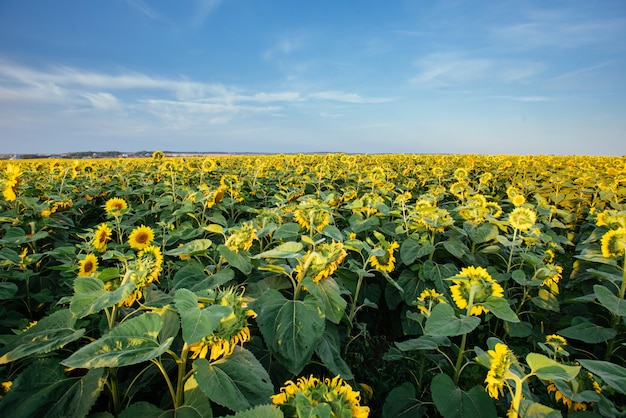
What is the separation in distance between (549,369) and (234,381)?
1253 millimetres

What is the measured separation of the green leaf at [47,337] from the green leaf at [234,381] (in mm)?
514

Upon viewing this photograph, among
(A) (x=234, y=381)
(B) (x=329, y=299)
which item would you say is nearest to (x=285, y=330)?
(B) (x=329, y=299)

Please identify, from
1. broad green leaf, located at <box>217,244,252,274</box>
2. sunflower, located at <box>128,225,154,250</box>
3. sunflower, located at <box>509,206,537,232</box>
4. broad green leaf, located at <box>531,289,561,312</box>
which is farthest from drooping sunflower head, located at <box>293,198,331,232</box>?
broad green leaf, located at <box>531,289,561,312</box>

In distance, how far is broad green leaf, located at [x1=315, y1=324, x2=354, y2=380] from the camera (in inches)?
72.7

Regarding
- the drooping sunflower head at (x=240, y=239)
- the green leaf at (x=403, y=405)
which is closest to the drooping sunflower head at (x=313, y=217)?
the drooping sunflower head at (x=240, y=239)

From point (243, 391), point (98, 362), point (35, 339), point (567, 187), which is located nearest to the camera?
point (98, 362)

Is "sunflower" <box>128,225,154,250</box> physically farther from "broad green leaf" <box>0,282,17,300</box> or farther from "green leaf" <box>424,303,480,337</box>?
"green leaf" <box>424,303,480,337</box>

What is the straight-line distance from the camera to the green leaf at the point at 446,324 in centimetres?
169

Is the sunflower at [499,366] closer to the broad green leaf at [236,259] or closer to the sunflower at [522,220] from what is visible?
the broad green leaf at [236,259]

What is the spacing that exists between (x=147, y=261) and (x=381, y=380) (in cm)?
235

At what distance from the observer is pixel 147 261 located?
1577 millimetres

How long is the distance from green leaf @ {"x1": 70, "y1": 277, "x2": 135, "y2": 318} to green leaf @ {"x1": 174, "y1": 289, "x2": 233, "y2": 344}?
0.28 metres

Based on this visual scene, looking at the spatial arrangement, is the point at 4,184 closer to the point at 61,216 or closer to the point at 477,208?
the point at 61,216

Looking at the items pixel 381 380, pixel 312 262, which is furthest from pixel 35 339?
pixel 381 380
